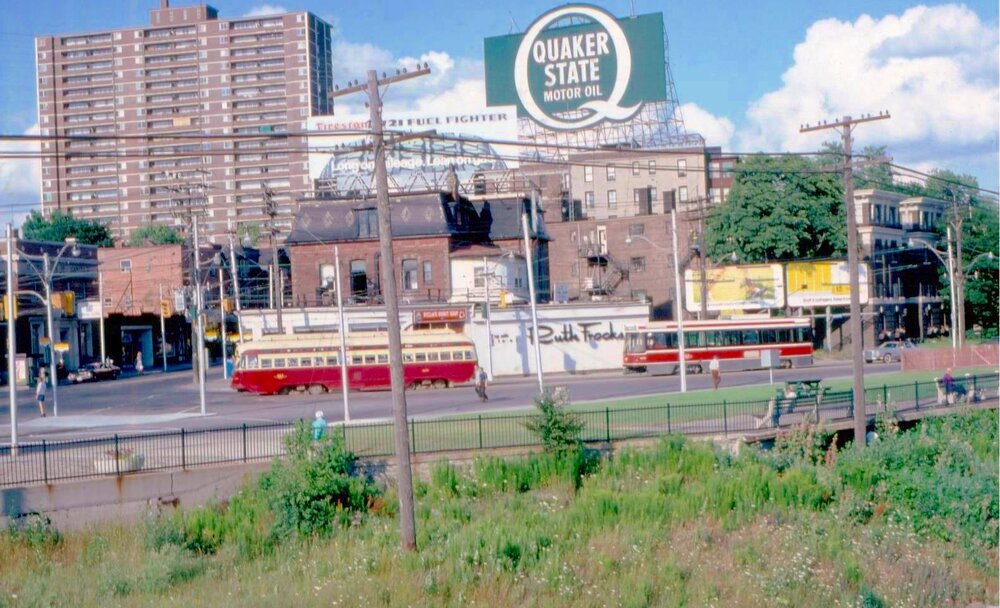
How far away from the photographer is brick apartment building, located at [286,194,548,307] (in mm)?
65438

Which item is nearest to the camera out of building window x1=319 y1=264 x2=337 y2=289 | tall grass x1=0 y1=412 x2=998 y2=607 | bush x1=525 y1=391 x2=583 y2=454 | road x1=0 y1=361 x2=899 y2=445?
tall grass x1=0 y1=412 x2=998 y2=607

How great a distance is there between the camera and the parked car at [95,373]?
67.4m

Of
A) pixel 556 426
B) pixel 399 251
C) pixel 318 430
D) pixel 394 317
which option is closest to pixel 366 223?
pixel 399 251

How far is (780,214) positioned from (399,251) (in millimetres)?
27140

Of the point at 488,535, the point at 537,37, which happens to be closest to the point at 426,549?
the point at 488,535

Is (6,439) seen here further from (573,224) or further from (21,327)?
(573,224)

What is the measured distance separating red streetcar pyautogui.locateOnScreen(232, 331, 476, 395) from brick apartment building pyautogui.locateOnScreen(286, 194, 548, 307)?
39.7 ft

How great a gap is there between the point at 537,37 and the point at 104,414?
50.2 metres

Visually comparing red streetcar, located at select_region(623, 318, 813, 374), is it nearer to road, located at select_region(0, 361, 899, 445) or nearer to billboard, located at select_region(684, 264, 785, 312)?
road, located at select_region(0, 361, 899, 445)

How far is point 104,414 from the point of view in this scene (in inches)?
1678

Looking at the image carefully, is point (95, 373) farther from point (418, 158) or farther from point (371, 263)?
point (418, 158)

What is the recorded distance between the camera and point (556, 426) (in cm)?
2689

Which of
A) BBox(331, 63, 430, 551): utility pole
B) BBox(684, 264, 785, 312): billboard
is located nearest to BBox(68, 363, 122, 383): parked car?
BBox(684, 264, 785, 312): billboard

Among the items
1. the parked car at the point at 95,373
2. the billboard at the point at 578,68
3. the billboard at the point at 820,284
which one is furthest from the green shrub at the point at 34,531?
the billboard at the point at 578,68
